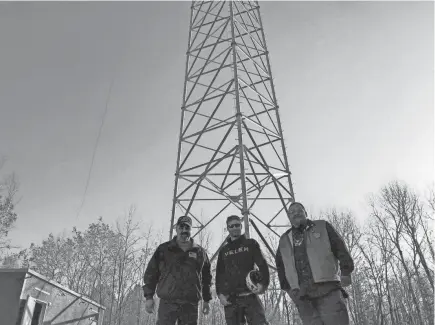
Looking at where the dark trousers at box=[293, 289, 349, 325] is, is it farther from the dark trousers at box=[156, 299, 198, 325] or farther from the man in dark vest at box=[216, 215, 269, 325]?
the dark trousers at box=[156, 299, 198, 325]

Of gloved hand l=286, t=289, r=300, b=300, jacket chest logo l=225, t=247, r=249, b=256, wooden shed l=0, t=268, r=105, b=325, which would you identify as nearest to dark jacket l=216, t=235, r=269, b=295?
jacket chest logo l=225, t=247, r=249, b=256

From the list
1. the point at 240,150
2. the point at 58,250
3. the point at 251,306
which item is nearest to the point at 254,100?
the point at 240,150

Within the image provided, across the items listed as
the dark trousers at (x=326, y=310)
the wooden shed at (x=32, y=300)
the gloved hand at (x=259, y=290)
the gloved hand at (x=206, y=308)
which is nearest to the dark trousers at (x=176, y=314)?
the gloved hand at (x=206, y=308)

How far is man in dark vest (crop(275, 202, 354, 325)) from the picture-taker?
2.78m

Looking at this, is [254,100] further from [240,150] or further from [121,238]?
[121,238]

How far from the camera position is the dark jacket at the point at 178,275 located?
3.21m

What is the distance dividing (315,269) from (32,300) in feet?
14.9

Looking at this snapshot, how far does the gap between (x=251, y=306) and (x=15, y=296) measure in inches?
143

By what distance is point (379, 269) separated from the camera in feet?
74.2

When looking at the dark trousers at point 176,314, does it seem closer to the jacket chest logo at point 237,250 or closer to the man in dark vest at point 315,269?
the jacket chest logo at point 237,250

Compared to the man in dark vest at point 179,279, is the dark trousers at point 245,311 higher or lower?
lower

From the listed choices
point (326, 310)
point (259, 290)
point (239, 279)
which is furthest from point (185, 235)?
point (326, 310)

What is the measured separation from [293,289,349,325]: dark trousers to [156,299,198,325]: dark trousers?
3.42 ft

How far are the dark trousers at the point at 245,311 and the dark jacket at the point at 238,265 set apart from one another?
0.10m
